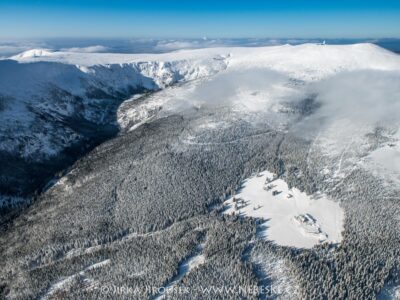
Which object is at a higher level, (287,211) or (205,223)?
(205,223)

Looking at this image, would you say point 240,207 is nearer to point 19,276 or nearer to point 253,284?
point 253,284

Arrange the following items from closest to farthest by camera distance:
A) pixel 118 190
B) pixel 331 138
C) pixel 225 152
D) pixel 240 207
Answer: pixel 240 207 → pixel 118 190 → pixel 225 152 → pixel 331 138

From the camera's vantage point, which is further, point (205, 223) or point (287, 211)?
point (287, 211)

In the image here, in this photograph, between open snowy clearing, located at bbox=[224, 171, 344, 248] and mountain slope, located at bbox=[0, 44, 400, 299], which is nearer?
mountain slope, located at bbox=[0, 44, 400, 299]

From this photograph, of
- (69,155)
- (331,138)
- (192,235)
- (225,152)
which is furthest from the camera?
(69,155)

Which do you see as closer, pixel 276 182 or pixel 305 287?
pixel 305 287

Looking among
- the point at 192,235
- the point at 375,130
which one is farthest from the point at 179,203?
the point at 375,130

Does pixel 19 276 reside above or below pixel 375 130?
below

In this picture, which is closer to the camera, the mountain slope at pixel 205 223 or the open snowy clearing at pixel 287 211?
the mountain slope at pixel 205 223
